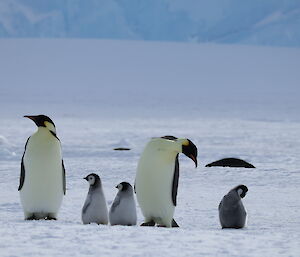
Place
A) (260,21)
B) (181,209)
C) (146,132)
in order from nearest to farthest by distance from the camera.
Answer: (181,209), (146,132), (260,21)

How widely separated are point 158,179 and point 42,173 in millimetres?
607

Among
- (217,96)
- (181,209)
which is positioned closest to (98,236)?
(181,209)

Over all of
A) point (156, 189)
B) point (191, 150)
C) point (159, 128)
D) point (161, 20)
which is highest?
point (161, 20)

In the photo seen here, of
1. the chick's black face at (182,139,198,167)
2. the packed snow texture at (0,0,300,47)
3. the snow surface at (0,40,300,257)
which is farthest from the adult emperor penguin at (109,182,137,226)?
the packed snow texture at (0,0,300,47)

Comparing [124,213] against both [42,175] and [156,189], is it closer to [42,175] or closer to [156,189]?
[156,189]

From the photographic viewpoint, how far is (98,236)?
2.90 meters

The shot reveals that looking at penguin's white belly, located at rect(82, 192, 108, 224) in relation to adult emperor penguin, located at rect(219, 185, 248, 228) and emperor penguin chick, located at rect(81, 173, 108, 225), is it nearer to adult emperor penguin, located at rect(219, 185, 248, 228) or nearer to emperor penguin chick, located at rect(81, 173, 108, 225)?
emperor penguin chick, located at rect(81, 173, 108, 225)

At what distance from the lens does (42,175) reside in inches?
155

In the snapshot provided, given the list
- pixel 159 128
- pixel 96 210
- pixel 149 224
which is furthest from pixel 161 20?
pixel 96 210

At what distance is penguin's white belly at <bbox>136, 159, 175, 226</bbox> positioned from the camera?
3.99 m

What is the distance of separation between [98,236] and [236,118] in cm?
1294

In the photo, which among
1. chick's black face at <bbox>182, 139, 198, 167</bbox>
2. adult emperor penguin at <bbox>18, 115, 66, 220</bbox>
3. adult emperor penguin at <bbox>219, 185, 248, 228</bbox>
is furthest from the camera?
adult emperor penguin at <bbox>219, 185, 248, 228</bbox>

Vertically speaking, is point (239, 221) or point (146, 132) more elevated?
point (146, 132)

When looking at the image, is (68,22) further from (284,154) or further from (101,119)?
(284,154)
